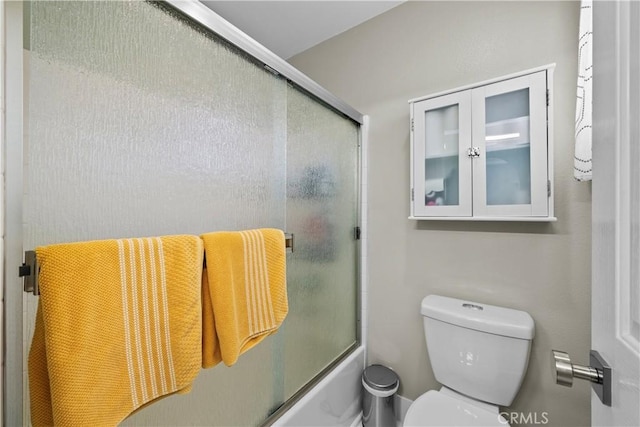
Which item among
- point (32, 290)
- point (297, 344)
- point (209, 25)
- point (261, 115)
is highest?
point (209, 25)

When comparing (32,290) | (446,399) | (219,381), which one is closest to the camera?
(32,290)

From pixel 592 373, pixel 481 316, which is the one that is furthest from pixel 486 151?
pixel 592 373

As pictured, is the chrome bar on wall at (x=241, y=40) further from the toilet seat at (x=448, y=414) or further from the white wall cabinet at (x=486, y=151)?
the toilet seat at (x=448, y=414)

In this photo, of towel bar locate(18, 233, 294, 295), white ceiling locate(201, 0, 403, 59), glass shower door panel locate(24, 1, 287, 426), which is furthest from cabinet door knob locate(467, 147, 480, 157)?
towel bar locate(18, 233, 294, 295)

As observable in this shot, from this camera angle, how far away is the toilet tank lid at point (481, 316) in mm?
1045

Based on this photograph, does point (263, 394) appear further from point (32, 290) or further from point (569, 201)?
point (569, 201)

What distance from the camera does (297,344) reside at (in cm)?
118

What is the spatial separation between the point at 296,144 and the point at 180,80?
19.2 inches

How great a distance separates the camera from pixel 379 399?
1.36m

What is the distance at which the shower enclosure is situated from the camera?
0.54 meters

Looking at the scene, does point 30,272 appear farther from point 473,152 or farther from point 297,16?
point 297,16

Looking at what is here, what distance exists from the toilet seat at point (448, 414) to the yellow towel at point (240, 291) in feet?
2.19

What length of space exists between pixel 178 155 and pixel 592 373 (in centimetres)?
96

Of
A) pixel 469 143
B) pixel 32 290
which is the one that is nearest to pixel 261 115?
pixel 32 290
